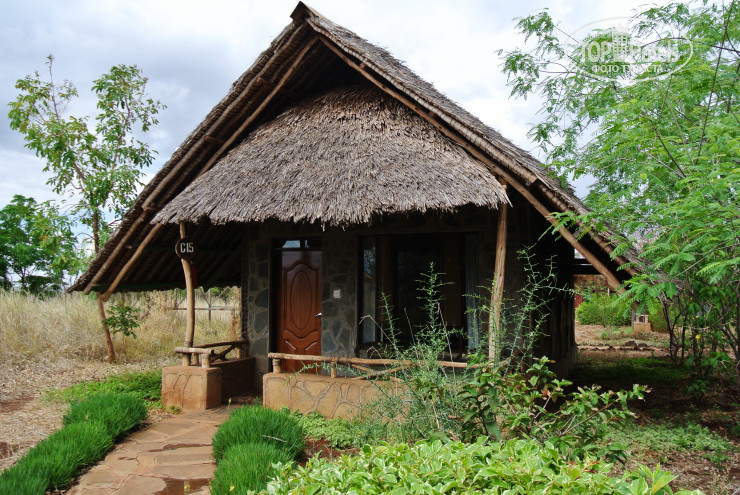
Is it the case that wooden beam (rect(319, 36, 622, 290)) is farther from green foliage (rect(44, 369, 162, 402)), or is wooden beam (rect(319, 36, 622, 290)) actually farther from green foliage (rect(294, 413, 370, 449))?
green foliage (rect(44, 369, 162, 402))

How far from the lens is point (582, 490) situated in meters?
1.83

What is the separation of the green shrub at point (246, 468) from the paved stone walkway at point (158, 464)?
427 mm

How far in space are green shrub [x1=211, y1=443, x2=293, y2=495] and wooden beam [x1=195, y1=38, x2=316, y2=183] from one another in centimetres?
420

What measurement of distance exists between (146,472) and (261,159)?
3670 millimetres

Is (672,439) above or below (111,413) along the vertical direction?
below

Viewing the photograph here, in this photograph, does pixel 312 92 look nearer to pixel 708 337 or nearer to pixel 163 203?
pixel 163 203

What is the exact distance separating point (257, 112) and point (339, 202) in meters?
2.41

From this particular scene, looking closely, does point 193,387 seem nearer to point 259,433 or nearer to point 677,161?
point 259,433

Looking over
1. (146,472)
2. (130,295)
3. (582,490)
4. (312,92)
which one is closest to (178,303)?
(130,295)

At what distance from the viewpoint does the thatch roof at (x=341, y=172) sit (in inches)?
208

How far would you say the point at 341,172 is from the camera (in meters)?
5.79

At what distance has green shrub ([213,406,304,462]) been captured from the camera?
4.27m

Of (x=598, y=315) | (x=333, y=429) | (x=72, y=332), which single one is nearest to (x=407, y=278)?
(x=333, y=429)

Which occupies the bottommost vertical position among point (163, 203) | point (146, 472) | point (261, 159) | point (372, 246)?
point (146, 472)
